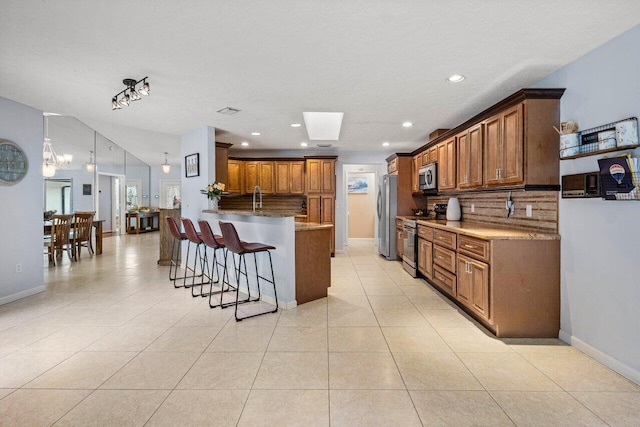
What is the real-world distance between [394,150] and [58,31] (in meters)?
6.34

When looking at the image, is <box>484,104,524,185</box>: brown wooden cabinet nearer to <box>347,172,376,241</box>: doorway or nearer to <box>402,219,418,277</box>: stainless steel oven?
<box>402,219,418,277</box>: stainless steel oven

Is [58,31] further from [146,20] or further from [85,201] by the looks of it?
[85,201]

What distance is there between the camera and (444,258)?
3.79m

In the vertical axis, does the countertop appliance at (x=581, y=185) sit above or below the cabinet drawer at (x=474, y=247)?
above

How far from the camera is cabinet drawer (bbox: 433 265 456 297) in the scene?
11.6ft

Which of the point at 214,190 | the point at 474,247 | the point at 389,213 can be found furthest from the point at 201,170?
the point at 474,247

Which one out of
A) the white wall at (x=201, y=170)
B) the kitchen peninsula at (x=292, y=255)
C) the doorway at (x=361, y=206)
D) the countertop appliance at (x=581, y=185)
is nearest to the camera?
the countertop appliance at (x=581, y=185)

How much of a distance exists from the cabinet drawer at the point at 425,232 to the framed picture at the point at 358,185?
4.51m

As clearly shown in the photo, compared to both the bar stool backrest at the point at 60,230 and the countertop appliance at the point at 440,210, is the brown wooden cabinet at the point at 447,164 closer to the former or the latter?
the countertop appliance at the point at 440,210

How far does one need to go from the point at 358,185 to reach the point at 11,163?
7.38 meters

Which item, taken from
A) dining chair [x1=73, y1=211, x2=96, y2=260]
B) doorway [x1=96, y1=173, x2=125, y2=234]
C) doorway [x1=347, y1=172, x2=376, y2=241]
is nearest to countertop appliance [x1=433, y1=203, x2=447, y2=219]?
doorway [x1=347, y1=172, x2=376, y2=241]

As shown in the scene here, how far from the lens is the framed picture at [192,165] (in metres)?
5.10

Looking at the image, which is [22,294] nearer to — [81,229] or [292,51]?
[81,229]

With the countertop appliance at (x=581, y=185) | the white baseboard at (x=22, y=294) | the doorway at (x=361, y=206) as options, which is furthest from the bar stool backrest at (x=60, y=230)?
the countertop appliance at (x=581, y=185)
